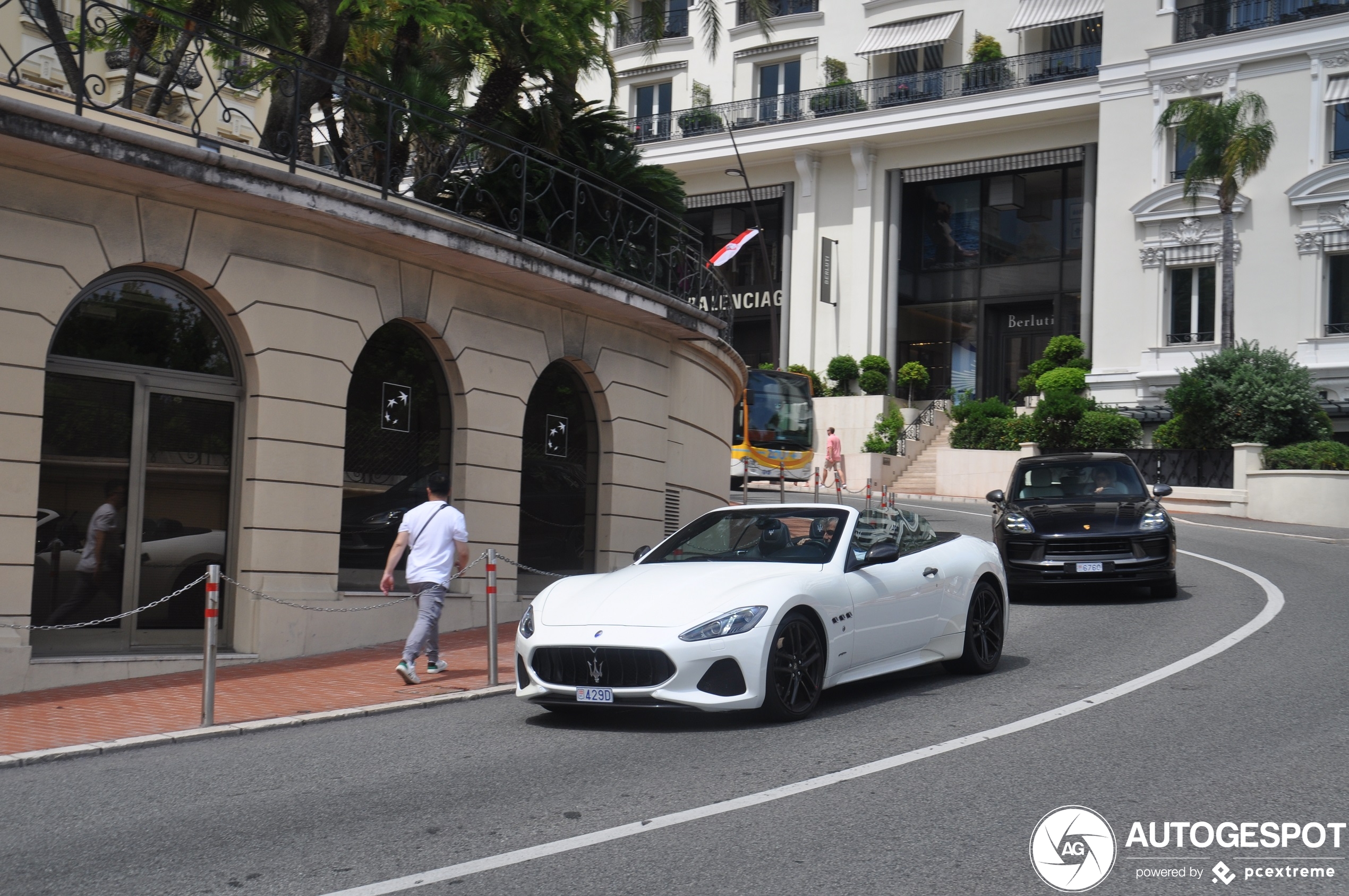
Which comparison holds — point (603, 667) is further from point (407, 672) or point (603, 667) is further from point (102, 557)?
point (102, 557)

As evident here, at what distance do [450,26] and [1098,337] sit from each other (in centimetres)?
2922

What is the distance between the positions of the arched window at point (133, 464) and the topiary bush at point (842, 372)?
1367 inches

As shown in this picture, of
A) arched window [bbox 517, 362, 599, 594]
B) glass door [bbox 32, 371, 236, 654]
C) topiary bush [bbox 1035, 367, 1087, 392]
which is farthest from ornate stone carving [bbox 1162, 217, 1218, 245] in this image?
glass door [bbox 32, 371, 236, 654]

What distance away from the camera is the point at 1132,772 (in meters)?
6.39

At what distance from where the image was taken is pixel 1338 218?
3659cm

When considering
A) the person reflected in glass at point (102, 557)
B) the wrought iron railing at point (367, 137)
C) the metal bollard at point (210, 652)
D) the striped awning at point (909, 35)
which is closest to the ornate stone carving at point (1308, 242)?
the striped awning at point (909, 35)

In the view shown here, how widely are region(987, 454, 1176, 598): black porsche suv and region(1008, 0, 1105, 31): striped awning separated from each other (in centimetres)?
3097

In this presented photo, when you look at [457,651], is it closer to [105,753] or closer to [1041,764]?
[105,753]

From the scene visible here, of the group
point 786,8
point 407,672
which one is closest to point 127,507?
point 407,672

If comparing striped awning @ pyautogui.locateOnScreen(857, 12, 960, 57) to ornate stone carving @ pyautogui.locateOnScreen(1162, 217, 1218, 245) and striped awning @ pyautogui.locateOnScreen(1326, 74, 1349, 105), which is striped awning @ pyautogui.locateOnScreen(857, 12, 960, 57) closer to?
ornate stone carving @ pyautogui.locateOnScreen(1162, 217, 1218, 245)

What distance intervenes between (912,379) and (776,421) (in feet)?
33.7

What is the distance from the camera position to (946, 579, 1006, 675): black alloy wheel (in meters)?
9.87

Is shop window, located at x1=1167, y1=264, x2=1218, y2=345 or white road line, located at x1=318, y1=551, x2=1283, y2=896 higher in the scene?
shop window, located at x1=1167, y1=264, x2=1218, y2=345

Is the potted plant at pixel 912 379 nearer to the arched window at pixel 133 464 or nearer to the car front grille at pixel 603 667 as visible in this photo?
the arched window at pixel 133 464
